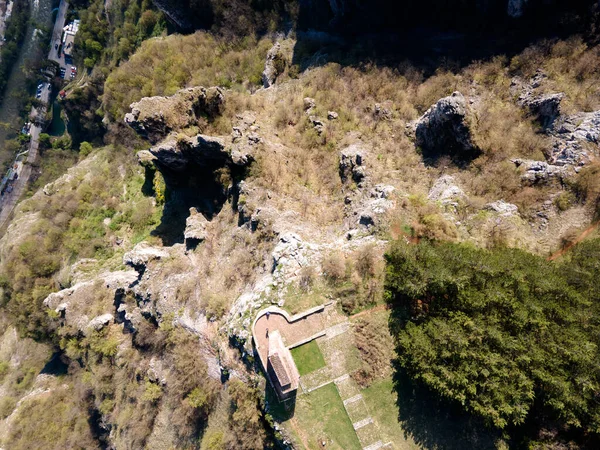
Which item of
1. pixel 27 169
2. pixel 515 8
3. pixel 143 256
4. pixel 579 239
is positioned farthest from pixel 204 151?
pixel 27 169

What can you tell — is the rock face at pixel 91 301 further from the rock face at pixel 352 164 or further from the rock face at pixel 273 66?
the rock face at pixel 273 66

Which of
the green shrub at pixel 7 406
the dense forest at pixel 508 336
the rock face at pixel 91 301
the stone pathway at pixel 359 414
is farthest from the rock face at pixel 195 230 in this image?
the green shrub at pixel 7 406

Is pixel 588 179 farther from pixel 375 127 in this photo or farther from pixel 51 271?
pixel 51 271

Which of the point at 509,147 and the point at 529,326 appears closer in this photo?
the point at 529,326

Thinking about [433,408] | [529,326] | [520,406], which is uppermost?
[529,326]

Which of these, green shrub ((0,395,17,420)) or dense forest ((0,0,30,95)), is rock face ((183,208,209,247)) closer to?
green shrub ((0,395,17,420))

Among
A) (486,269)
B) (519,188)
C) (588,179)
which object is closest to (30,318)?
(486,269)

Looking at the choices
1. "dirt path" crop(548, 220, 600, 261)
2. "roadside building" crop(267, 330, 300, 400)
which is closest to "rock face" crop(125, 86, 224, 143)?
"roadside building" crop(267, 330, 300, 400)
